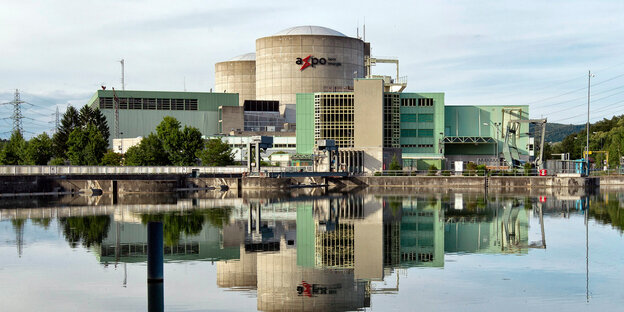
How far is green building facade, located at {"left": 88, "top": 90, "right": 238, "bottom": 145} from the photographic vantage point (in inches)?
5871

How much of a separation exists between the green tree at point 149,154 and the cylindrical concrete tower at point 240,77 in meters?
57.6

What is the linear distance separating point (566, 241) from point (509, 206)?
78.2ft

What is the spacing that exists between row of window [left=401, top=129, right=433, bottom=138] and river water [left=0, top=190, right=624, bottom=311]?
217ft

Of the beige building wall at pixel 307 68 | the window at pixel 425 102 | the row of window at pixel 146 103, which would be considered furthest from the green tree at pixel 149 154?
the window at pixel 425 102

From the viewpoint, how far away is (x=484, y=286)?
21.7m

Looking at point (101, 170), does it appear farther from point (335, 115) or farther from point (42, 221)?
point (42, 221)

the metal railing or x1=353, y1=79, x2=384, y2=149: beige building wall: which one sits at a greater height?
x1=353, y1=79, x2=384, y2=149: beige building wall

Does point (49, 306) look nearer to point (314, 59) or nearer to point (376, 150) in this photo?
point (376, 150)

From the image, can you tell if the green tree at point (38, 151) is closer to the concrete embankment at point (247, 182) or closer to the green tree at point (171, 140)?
the green tree at point (171, 140)

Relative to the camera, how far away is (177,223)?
41281mm

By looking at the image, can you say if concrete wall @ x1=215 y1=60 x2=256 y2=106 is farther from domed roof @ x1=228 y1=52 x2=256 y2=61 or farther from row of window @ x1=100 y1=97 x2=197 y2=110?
row of window @ x1=100 y1=97 x2=197 y2=110

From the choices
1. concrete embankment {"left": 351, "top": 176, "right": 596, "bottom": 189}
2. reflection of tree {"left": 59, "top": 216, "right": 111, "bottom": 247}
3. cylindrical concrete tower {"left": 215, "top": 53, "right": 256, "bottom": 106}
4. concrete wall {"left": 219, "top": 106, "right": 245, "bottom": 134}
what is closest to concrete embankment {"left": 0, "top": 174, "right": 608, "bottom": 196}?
concrete embankment {"left": 351, "top": 176, "right": 596, "bottom": 189}

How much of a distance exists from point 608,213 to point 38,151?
11304 cm

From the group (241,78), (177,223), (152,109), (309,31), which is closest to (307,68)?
(309,31)
